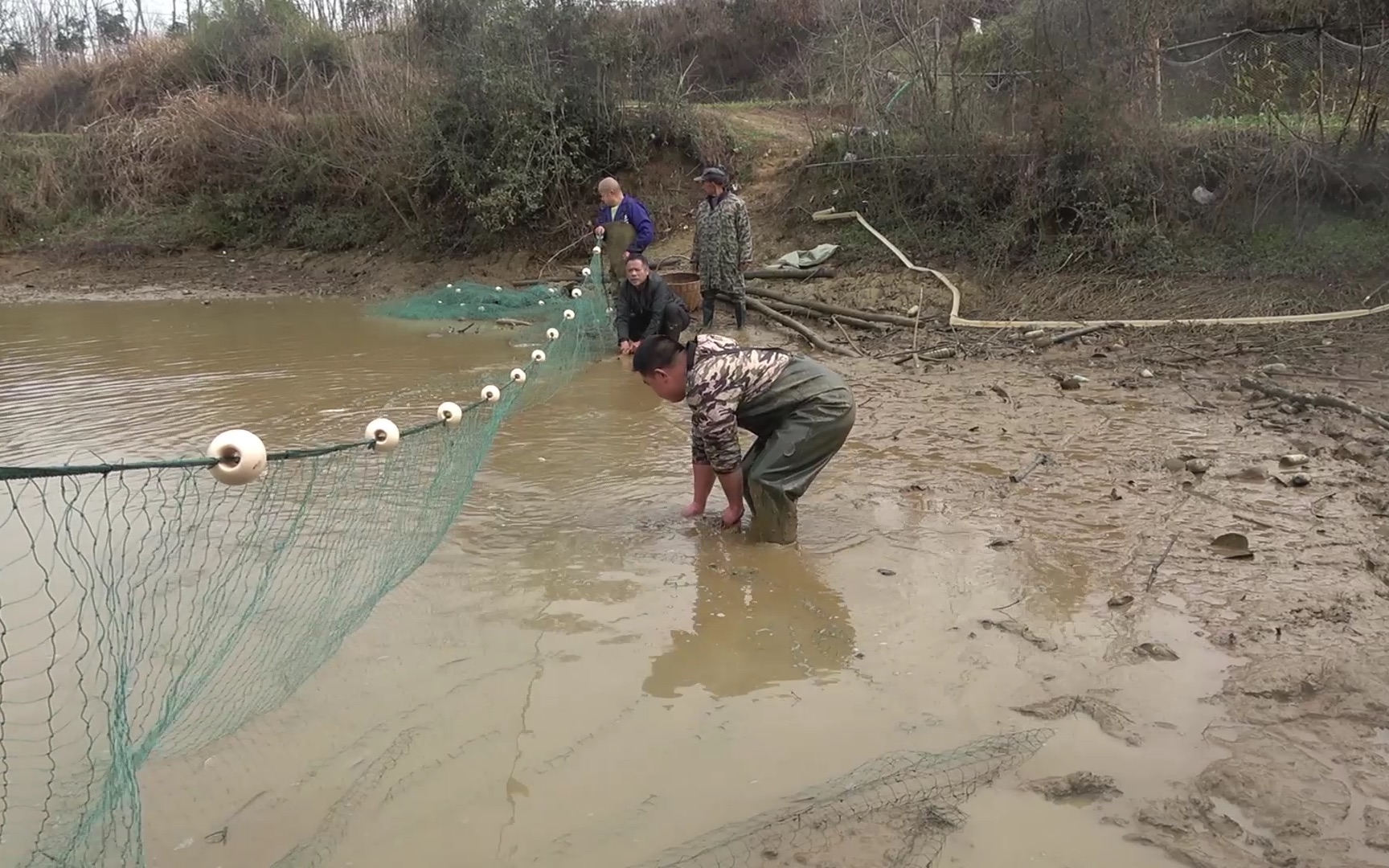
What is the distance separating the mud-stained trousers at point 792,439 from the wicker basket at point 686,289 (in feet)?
16.6

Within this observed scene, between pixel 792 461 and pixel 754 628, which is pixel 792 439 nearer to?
pixel 792 461

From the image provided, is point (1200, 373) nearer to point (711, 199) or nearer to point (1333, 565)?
point (1333, 565)

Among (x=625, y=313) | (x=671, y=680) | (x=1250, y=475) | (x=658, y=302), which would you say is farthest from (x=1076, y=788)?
(x=625, y=313)

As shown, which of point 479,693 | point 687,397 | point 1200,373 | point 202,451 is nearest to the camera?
point 479,693

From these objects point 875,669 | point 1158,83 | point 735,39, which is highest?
point 735,39

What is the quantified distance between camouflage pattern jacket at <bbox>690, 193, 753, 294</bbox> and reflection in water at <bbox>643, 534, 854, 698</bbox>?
17.6ft

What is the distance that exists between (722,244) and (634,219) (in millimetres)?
917

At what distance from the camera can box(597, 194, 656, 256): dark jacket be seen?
8.85 meters

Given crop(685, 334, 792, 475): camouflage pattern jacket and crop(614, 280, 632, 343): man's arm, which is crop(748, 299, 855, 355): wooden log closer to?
crop(614, 280, 632, 343): man's arm

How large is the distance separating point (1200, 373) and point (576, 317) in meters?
5.01

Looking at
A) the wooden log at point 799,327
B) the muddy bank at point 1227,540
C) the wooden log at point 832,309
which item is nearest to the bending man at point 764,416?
the muddy bank at point 1227,540

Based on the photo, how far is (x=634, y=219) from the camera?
9.09 metres

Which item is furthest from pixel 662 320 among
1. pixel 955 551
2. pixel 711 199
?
pixel 955 551

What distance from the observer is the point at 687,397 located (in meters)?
4.50
